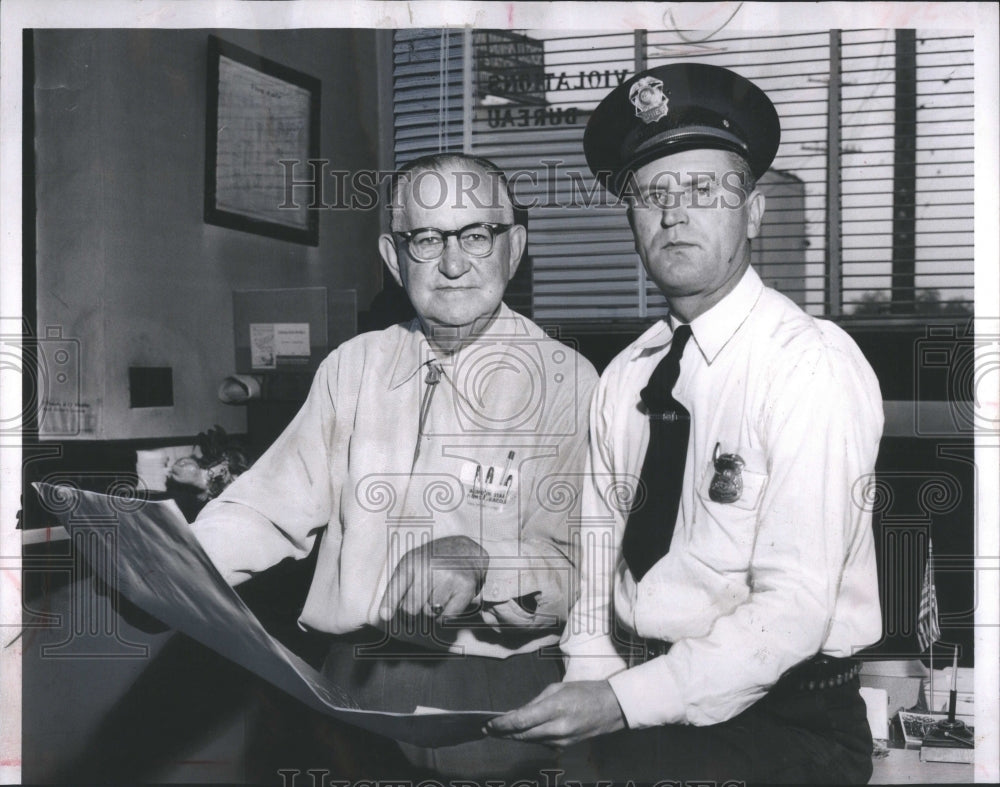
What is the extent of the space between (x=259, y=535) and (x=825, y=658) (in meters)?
1.37

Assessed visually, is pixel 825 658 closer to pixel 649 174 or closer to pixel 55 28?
pixel 649 174

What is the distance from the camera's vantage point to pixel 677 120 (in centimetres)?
220

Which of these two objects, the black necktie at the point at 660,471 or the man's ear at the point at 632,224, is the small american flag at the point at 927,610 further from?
the man's ear at the point at 632,224

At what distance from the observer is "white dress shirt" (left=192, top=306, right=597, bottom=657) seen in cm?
230

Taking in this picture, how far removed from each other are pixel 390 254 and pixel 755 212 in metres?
0.90

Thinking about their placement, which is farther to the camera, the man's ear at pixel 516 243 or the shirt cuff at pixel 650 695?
the man's ear at pixel 516 243

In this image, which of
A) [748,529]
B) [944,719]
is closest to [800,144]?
[748,529]

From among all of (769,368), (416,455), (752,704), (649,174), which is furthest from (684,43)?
(752,704)

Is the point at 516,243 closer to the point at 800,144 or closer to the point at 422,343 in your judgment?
the point at 422,343

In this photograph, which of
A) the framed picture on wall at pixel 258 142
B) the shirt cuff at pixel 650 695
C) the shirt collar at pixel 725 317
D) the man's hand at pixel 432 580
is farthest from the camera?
the framed picture on wall at pixel 258 142

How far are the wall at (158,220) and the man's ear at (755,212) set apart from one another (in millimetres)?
922

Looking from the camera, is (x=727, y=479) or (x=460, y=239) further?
(x=460, y=239)

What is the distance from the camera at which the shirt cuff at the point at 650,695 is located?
2.10 m

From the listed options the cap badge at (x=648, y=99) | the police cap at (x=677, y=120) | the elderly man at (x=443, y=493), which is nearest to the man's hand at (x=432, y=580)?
the elderly man at (x=443, y=493)
